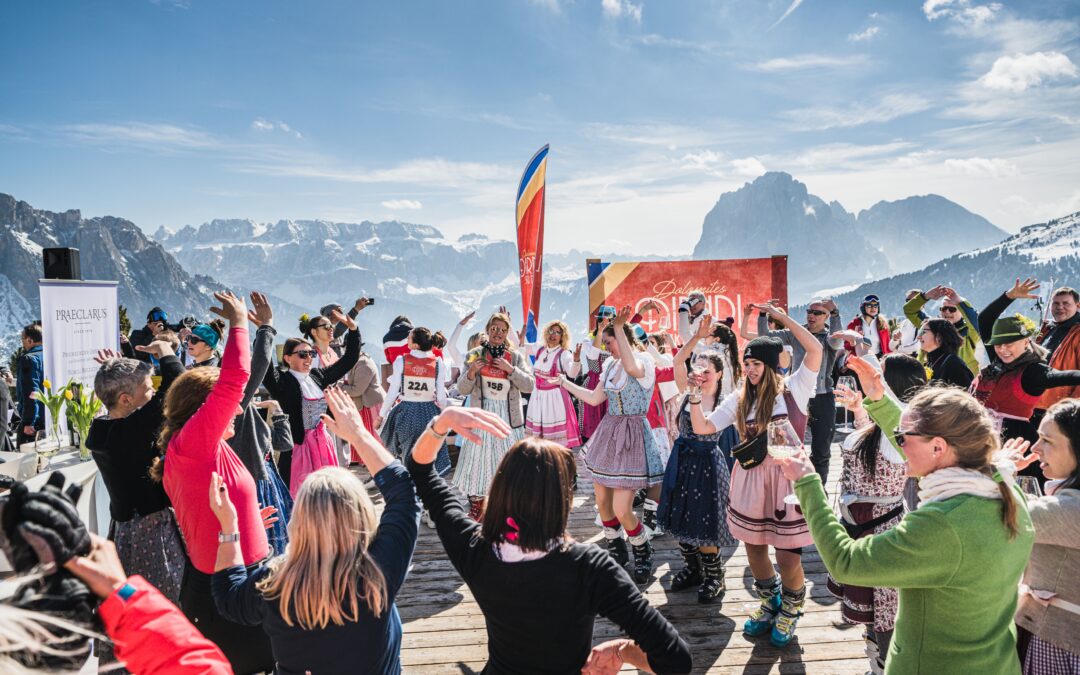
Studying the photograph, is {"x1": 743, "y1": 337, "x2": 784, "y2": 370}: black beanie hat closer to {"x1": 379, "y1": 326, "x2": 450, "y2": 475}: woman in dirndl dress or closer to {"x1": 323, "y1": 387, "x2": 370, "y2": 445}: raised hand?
{"x1": 323, "y1": 387, "x2": 370, "y2": 445}: raised hand

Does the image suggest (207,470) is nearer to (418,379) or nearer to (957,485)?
(957,485)

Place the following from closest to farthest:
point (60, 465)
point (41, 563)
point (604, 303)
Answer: point (41, 563)
point (60, 465)
point (604, 303)

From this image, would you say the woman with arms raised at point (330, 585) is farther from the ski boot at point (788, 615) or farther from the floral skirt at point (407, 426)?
the floral skirt at point (407, 426)

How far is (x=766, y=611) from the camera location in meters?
3.86

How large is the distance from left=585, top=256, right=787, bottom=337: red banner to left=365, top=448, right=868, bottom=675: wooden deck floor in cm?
688

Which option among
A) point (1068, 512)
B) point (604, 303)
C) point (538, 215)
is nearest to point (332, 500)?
point (1068, 512)

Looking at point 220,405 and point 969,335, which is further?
point 969,335

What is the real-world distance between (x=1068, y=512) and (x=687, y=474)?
2.42 metres

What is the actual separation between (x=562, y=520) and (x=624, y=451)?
3.10 metres

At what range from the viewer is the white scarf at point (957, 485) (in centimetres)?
179

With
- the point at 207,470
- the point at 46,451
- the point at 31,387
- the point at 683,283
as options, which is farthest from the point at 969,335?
the point at 31,387

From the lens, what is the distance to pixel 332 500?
1.89 metres

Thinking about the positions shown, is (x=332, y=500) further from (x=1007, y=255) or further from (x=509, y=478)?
(x=1007, y=255)

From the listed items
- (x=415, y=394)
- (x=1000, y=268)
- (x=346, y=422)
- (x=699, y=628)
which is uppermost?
(x=1000, y=268)
